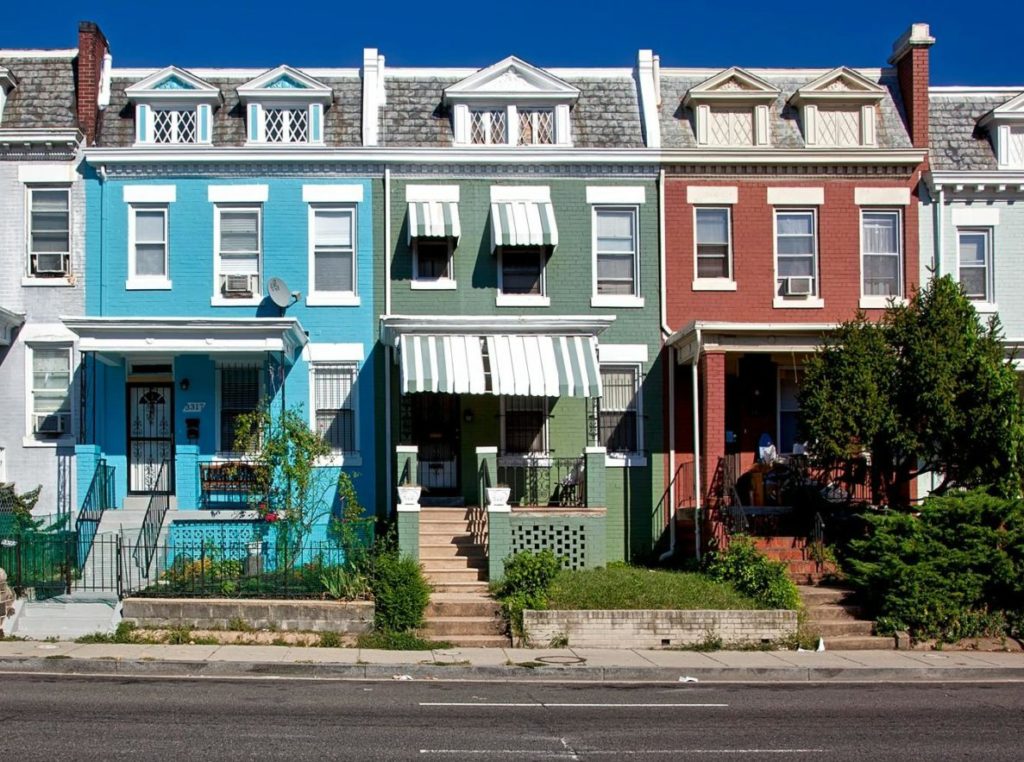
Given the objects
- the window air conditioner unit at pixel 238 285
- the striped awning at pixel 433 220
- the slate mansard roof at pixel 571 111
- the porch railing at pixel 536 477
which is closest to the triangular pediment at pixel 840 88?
the slate mansard roof at pixel 571 111

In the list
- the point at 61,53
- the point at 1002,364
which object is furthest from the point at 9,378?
the point at 1002,364

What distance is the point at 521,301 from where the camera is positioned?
873 inches

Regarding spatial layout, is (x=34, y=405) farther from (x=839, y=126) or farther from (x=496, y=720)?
(x=839, y=126)

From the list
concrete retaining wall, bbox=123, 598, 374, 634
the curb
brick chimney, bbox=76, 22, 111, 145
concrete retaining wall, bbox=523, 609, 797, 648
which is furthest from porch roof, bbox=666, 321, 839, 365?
brick chimney, bbox=76, 22, 111, 145

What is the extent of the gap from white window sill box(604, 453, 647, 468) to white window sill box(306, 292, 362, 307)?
557 cm

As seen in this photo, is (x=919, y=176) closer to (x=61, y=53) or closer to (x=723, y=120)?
(x=723, y=120)

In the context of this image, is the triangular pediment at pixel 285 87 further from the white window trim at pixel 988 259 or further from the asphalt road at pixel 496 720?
the white window trim at pixel 988 259

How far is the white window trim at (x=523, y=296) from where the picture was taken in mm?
22141

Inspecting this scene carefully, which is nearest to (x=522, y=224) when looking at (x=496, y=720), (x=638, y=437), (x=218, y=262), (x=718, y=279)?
(x=718, y=279)

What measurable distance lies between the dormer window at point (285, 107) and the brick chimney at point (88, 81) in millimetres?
2815

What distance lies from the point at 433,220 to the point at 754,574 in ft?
28.8

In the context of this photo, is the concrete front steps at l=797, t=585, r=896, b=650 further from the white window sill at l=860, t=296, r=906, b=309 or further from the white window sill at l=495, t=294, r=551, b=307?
the white window sill at l=495, t=294, r=551, b=307

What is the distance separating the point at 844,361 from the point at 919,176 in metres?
5.92

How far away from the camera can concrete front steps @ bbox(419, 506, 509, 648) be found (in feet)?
55.6
